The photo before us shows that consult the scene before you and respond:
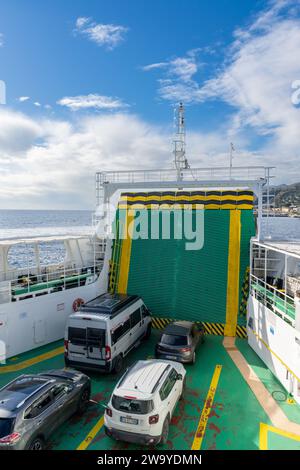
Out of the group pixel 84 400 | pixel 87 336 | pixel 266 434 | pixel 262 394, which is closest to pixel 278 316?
pixel 262 394

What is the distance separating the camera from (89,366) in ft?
31.8

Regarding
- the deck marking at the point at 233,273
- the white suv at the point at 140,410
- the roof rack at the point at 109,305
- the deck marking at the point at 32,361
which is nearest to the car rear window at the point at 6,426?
the white suv at the point at 140,410

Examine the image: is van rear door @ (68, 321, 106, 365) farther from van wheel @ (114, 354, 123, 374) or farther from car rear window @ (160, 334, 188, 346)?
car rear window @ (160, 334, 188, 346)

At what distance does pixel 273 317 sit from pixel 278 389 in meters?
2.13

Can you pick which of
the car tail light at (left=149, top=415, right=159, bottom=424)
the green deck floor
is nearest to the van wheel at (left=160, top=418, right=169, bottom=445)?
the green deck floor

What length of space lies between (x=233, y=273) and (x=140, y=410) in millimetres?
8655

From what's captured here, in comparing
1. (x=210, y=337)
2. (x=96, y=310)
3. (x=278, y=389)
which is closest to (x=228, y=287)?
(x=210, y=337)

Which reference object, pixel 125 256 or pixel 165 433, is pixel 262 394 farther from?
pixel 125 256

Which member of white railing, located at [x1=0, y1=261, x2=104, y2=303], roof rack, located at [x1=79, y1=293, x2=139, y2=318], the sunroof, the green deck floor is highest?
white railing, located at [x1=0, y1=261, x2=104, y2=303]

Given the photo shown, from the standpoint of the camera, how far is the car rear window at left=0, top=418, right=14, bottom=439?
5907mm

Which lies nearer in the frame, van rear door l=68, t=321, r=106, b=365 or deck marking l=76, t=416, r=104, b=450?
deck marking l=76, t=416, r=104, b=450

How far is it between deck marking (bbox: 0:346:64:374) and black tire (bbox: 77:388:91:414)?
11.2ft

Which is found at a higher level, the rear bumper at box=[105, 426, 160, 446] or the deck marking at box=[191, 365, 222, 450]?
the rear bumper at box=[105, 426, 160, 446]

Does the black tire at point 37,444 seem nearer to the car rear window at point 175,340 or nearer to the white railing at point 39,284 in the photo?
the car rear window at point 175,340
